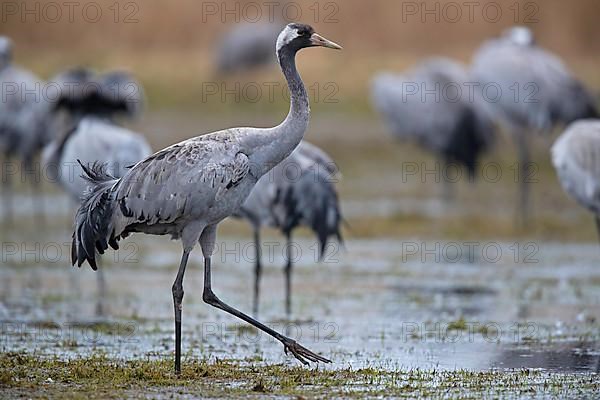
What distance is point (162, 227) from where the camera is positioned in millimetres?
8227

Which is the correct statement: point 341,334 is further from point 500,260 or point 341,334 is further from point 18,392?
point 500,260

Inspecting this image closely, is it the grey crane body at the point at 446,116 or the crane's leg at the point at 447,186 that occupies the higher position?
the grey crane body at the point at 446,116

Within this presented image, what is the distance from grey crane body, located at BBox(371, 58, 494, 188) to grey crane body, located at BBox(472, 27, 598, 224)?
4.77 feet

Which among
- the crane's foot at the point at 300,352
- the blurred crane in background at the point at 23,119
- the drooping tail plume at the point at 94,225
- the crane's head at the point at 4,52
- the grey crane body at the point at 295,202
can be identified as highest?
the crane's head at the point at 4,52

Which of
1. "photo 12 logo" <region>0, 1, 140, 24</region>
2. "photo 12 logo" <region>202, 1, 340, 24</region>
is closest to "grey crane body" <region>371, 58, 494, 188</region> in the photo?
"photo 12 logo" <region>202, 1, 340, 24</region>

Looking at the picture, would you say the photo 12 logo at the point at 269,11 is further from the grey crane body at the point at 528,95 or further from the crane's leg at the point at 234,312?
the crane's leg at the point at 234,312

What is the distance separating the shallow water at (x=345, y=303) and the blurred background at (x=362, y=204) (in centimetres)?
4

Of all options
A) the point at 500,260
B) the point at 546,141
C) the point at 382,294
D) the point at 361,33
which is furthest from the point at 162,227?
the point at 361,33

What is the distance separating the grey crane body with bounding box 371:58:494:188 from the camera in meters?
19.9

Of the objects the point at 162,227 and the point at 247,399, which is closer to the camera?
the point at 247,399

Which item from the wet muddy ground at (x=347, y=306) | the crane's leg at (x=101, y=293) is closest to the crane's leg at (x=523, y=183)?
the wet muddy ground at (x=347, y=306)

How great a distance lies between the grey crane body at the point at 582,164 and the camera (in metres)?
11.6

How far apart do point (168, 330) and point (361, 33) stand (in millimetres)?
23707

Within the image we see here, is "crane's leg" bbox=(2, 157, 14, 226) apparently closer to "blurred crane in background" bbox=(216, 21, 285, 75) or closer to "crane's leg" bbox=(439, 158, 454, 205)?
"crane's leg" bbox=(439, 158, 454, 205)
